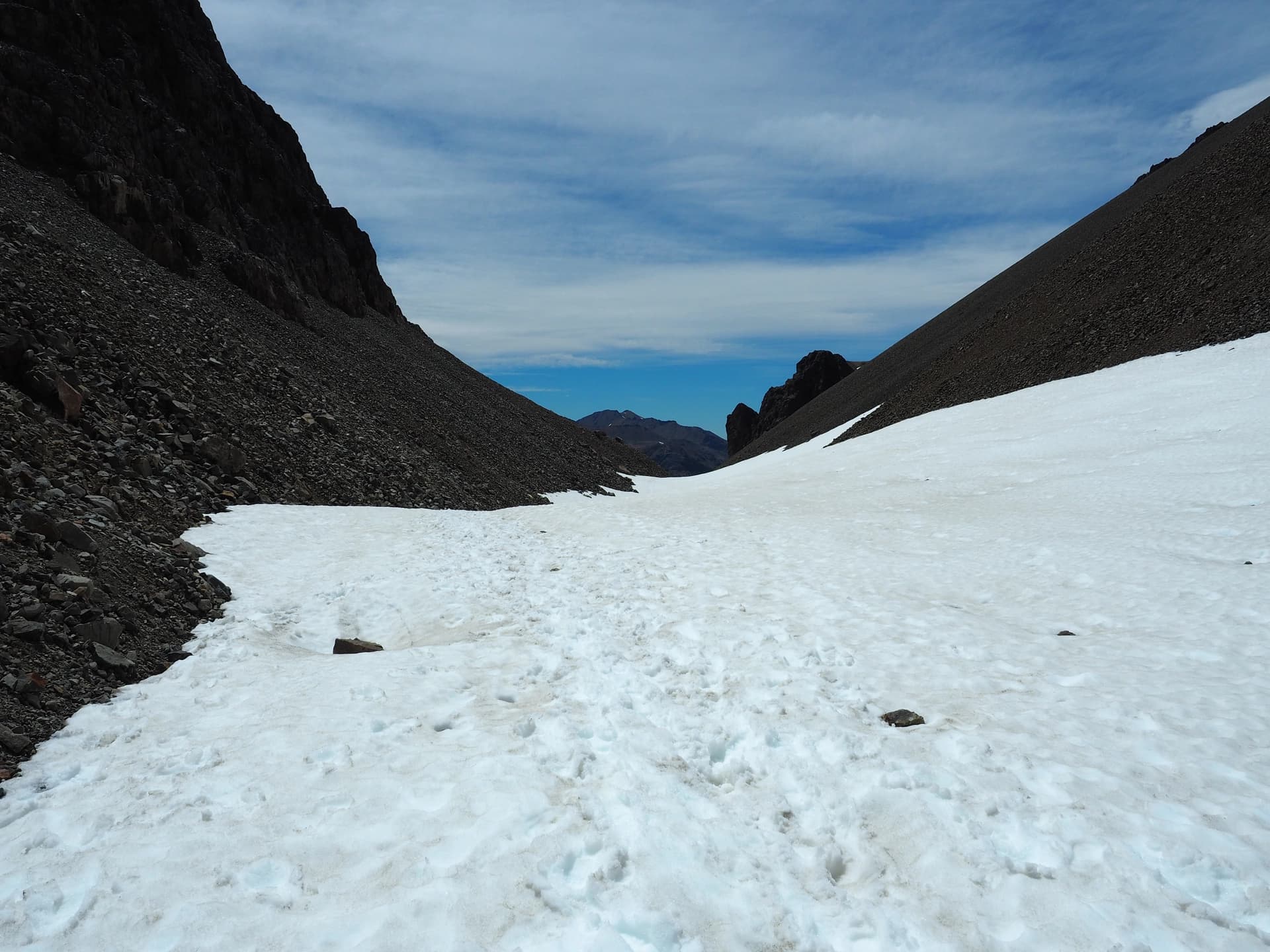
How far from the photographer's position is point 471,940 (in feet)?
13.5

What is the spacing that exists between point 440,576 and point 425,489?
15.1 metres

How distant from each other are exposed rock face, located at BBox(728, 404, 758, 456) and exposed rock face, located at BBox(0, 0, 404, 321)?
109072 millimetres

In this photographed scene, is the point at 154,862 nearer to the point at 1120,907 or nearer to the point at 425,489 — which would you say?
the point at 1120,907

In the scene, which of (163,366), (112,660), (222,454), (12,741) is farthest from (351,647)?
(163,366)

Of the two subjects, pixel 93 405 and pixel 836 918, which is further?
pixel 93 405

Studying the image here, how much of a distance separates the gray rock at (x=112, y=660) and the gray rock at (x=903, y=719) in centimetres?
858

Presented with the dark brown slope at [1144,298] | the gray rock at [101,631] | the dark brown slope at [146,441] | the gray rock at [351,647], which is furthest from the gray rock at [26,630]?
the dark brown slope at [1144,298]

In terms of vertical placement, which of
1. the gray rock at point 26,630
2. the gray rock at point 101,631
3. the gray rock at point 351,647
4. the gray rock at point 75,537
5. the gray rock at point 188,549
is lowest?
the gray rock at point 351,647

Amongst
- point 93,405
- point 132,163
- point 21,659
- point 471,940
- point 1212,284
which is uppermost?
point 132,163

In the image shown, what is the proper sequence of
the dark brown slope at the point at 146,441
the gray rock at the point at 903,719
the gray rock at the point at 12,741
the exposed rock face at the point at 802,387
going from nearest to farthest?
the gray rock at the point at 12,741 → the gray rock at the point at 903,719 → the dark brown slope at the point at 146,441 → the exposed rock face at the point at 802,387

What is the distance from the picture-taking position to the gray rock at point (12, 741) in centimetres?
604

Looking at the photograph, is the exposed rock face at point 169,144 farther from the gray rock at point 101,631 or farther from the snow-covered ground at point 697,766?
the gray rock at point 101,631

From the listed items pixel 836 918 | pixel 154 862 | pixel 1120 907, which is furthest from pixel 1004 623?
pixel 154 862

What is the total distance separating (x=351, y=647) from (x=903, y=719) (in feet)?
23.9
